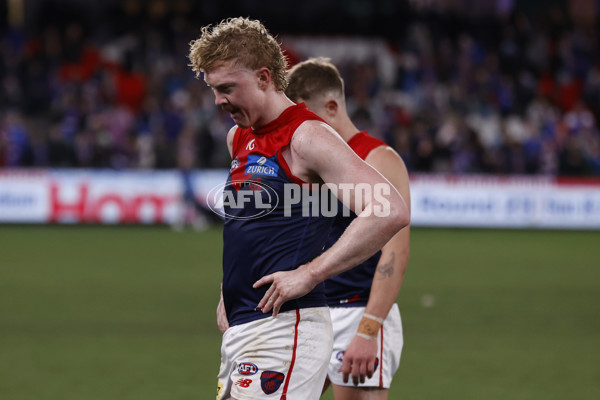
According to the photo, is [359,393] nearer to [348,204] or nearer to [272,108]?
Result: [348,204]

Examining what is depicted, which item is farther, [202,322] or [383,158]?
[202,322]

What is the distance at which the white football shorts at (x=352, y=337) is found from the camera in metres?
4.04

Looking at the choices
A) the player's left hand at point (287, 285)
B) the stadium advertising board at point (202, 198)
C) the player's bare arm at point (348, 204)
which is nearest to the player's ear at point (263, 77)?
the player's bare arm at point (348, 204)

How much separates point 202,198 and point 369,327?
51.4 feet

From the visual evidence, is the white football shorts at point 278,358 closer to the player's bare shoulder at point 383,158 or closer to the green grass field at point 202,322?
the player's bare shoulder at point 383,158

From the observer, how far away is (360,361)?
361cm

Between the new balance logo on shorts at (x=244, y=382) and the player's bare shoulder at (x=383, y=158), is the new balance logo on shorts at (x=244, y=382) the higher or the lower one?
the lower one

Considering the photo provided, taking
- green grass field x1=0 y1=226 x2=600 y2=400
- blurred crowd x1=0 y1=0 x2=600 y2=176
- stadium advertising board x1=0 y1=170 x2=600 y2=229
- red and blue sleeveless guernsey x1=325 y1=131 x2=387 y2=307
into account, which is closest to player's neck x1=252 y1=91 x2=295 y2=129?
red and blue sleeveless guernsey x1=325 y1=131 x2=387 y2=307

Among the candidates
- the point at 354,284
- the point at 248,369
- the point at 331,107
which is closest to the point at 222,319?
the point at 248,369

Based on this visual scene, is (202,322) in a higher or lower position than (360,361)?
lower

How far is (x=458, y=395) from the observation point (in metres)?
6.26

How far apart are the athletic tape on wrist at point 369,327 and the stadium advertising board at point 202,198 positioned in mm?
15098

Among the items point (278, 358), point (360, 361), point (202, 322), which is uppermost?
point (278, 358)

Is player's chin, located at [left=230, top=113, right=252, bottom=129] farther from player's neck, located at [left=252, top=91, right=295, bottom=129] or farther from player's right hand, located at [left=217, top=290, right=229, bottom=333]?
player's right hand, located at [left=217, top=290, right=229, bottom=333]
